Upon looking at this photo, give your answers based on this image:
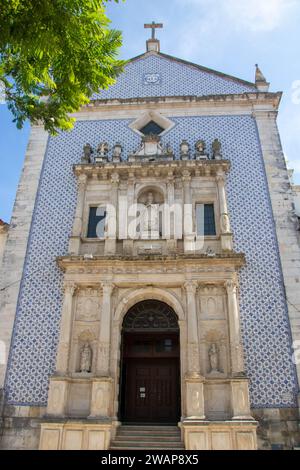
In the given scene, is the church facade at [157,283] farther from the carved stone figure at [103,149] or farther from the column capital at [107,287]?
the column capital at [107,287]

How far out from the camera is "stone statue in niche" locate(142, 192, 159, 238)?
12.6m

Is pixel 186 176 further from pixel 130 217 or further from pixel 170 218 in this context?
pixel 130 217

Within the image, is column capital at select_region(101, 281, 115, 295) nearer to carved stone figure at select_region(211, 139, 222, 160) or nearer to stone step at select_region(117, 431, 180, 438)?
stone step at select_region(117, 431, 180, 438)

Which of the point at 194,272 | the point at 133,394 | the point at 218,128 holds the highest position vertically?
the point at 218,128

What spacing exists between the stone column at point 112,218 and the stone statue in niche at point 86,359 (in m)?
2.73

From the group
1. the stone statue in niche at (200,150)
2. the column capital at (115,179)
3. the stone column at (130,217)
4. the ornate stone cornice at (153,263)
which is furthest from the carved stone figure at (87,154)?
the ornate stone cornice at (153,263)

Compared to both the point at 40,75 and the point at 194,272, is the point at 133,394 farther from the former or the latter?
the point at 40,75

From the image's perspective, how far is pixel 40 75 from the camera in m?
6.72

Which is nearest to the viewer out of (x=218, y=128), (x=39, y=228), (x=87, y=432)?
(x=87, y=432)

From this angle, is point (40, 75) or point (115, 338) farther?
point (115, 338)

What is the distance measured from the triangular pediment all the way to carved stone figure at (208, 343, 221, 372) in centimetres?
935
